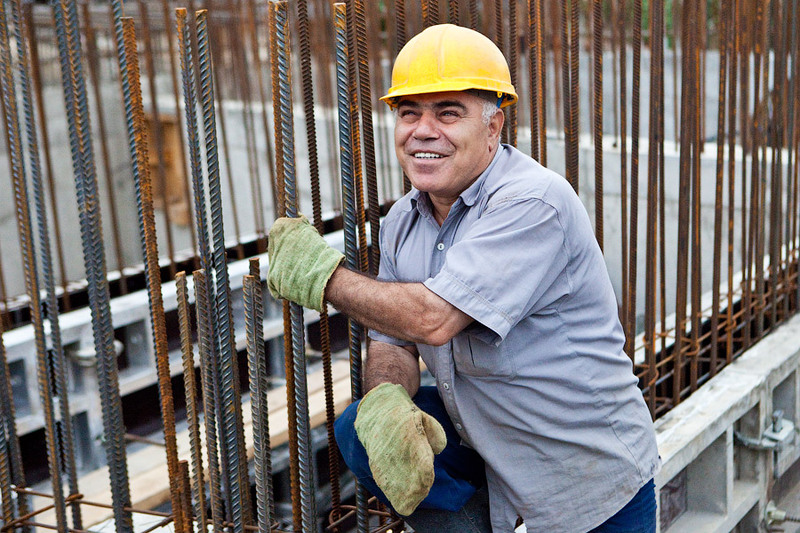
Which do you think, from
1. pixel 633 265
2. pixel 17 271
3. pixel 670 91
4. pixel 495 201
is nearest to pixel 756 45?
pixel 633 265

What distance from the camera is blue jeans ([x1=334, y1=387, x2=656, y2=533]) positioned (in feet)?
8.43

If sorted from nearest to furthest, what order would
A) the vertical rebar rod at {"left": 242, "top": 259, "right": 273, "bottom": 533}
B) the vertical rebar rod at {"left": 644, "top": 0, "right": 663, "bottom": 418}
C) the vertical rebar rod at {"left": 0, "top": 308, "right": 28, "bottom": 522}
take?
the vertical rebar rod at {"left": 242, "top": 259, "right": 273, "bottom": 533} → the vertical rebar rod at {"left": 0, "top": 308, "right": 28, "bottom": 522} → the vertical rebar rod at {"left": 644, "top": 0, "right": 663, "bottom": 418}

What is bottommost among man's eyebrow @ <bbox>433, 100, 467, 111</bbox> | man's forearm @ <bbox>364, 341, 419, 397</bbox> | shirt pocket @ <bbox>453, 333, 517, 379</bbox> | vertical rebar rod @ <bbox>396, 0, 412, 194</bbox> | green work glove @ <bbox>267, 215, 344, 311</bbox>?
man's forearm @ <bbox>364, 341, 419, 397</bbox>

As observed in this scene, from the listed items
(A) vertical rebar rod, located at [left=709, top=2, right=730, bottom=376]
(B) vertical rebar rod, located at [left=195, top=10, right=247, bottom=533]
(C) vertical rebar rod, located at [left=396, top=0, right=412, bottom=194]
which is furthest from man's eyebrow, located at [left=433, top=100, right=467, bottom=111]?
(A) vertical rebar rod, located at [left=709, top=2, right=730, bottom=376]

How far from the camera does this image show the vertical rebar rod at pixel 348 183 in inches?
94.9

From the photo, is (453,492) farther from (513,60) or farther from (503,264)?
(513,60)

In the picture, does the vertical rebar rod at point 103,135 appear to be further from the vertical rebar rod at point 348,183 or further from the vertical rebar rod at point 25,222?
the vertical rebar rod at point 348,183

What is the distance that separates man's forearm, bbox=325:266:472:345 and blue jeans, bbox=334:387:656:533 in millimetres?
437

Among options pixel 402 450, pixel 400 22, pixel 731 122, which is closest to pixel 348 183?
pixel 400 22

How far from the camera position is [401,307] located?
224 cm

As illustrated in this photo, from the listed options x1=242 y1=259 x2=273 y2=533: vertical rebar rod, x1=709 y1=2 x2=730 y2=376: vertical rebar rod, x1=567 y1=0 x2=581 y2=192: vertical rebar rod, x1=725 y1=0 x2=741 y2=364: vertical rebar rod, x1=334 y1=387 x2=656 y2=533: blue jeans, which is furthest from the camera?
x1=725 y1=0 x2=741 y2=364: vertical rebar rod

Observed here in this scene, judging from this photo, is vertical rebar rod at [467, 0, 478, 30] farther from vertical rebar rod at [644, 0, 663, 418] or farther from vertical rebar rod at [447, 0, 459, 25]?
vertical rebar rod at [644, 0, 663, 418]

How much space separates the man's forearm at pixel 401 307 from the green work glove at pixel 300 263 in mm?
37

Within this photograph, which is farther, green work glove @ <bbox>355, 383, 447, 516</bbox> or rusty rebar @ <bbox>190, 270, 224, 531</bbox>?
rusty rebar @ <bbox>190, 270, 224, 531</bbox>
